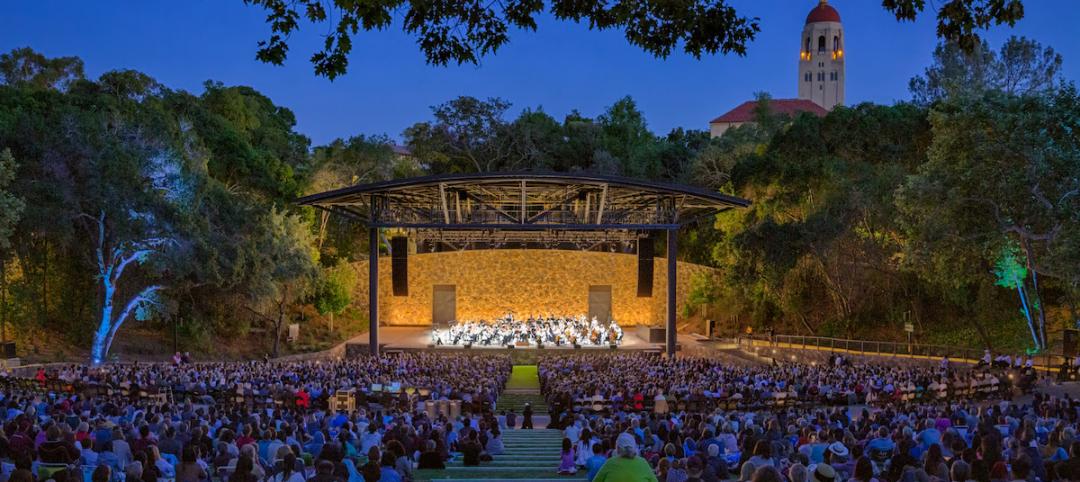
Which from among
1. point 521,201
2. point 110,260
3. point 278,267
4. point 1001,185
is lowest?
point 278,267

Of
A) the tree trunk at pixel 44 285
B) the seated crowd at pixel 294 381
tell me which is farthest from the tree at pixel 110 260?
the seated crowd at pixel 294 381

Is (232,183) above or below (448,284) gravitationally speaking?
above

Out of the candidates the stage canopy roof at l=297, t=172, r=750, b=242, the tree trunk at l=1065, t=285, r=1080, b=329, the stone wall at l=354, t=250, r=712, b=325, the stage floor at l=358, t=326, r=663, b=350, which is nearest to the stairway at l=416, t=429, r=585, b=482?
the stage canopy roof at l=297, t=172, r=750, b=242

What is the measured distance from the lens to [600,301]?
35656 millimetres

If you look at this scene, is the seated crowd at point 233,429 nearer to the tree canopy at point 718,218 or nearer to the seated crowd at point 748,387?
the seated crowd at point 748,387

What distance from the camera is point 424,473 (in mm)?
8031

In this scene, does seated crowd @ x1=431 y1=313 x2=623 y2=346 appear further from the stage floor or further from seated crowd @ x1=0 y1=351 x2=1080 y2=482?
seated crowd @ x1=0 y1=351 x2=1080 y2=482

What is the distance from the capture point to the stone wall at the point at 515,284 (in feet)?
116

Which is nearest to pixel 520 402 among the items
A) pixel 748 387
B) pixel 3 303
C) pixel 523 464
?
pixel 748 387

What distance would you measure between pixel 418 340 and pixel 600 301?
8966 mm

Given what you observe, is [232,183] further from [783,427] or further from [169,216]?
[783,427]

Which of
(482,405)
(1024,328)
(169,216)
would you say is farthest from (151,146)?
(1024,328)

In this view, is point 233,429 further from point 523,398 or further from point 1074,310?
point 1074,310

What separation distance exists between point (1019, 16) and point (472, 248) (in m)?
34.3
